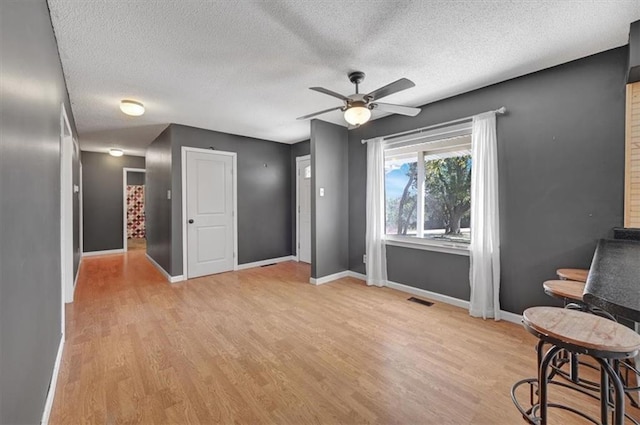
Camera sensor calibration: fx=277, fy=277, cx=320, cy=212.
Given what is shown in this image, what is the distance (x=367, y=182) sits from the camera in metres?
4.30

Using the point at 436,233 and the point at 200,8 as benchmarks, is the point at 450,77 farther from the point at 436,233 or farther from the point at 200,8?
the point at 200,8

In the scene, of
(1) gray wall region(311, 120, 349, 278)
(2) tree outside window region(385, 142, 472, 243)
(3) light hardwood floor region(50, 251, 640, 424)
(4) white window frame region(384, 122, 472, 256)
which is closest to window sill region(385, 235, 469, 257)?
(4) white window frame region(384, 122, 472, 256)

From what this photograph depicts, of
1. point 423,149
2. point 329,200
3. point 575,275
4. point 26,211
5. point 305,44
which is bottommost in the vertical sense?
point 575,275

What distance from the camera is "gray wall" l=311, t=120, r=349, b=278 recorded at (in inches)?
172

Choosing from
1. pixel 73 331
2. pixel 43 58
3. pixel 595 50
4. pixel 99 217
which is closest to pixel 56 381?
pixel 73 331

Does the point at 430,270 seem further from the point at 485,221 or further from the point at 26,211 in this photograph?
the point at 26,211

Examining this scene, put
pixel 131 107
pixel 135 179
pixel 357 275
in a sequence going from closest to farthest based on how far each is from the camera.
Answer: pixel 131 107 → pixel 357 275 → pixel 135 179

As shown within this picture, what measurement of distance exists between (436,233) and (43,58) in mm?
4095

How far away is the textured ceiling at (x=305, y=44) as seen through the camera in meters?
1.88

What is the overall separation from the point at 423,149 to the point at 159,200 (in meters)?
4.81

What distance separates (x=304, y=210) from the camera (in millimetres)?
5895

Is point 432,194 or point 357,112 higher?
point 357,112

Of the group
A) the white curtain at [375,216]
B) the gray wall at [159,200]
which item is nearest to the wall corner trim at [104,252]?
the gray wall at [159,200]

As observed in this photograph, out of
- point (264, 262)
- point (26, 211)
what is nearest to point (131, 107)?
point (26, 211)
